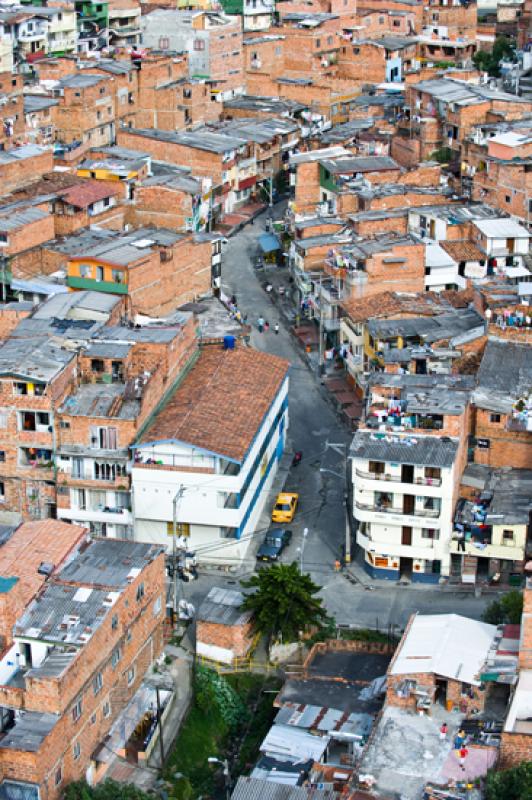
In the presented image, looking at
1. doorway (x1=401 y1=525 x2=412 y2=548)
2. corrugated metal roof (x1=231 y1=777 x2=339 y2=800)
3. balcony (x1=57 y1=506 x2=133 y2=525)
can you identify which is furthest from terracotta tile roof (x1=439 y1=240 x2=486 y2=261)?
corrugated metal roof (x1=231 y1=777 x2=339 y2=800)

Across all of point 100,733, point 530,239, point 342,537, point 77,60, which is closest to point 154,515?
point 342,537

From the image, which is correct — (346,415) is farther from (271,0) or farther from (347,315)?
(271,0)

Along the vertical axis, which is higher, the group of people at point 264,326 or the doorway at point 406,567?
the group of people at point 264,326

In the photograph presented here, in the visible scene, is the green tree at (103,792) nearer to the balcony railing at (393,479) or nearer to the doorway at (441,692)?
the doorway at (441,692)

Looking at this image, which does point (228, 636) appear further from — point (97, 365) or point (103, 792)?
point (97, 365)

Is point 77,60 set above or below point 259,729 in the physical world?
above

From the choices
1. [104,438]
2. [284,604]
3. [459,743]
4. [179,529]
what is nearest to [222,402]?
[104,438]

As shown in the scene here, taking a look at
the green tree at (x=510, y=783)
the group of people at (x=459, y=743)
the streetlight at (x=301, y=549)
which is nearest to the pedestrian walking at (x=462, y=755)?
the group of people at (x=459, y=743)
